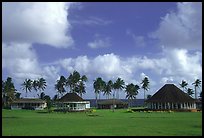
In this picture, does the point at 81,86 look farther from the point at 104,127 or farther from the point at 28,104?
the point at 104,127

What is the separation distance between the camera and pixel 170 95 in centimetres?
8444

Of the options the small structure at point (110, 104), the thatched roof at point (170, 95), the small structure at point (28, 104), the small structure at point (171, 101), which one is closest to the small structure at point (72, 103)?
the small structure at point (171, 101)

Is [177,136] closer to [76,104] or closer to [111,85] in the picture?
[76,104]

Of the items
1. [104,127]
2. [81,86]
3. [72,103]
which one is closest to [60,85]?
[81,86]

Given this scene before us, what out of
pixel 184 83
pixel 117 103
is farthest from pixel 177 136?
pixel 184 83

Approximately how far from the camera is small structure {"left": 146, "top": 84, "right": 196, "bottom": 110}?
269 feet

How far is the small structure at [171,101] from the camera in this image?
82.1 metres

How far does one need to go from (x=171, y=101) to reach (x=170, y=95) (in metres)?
2.72

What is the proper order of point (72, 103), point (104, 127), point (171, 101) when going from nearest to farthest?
point (104, 127), point (171, 101), point (72, 103)

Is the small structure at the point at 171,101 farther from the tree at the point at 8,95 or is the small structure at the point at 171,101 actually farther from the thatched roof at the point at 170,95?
the tree at the point at 8,95

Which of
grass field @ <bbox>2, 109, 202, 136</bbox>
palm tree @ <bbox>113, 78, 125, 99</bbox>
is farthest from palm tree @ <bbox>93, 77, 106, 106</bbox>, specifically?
grass field @ <bbox>2, 109, 202, 136</bbox>

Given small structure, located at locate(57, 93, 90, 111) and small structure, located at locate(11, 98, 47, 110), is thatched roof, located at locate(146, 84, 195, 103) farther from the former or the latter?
small structure, located at locate(11, 98, 47, 110)

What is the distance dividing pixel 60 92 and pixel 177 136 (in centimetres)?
11617

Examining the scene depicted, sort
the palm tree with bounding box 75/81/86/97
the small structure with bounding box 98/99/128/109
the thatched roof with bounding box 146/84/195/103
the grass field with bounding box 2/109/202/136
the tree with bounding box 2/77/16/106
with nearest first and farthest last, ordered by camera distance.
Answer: the grass field with bounding box 2/109/202/136 → the thatched roof with bounding box 146/84/195/103 → the tree with bounding box 2/77/16/106 → the small structure with bounding box 98/99/128/109 → the palm tree with bounding box 75/81/86/97
